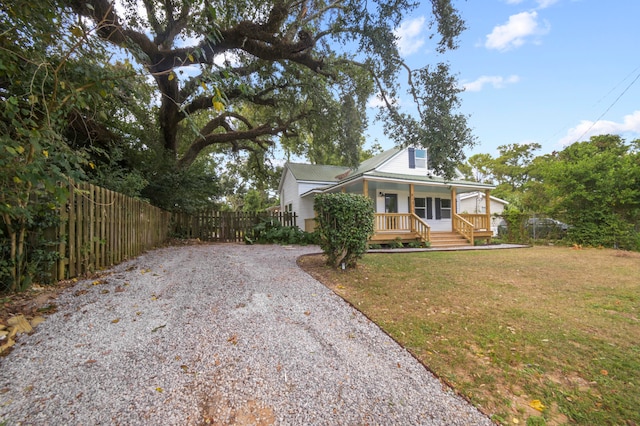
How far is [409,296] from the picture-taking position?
444 centimetres

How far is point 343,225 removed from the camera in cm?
552

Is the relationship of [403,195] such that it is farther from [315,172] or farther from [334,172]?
[315,172]

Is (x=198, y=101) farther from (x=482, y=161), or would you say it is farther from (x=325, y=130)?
(x=482, y=161)

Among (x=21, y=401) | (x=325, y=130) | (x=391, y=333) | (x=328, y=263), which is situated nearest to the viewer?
(x=21, y=401)

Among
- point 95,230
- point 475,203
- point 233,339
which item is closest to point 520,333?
point 233,339

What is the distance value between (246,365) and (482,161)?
41935 millimetres

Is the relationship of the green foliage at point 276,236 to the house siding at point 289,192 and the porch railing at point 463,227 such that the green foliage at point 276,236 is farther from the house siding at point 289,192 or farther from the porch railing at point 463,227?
the porch railing at point 463,227

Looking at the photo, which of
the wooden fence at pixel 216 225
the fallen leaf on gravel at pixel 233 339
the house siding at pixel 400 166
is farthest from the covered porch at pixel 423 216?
the fallen leaf on gravel at pixel 233 339

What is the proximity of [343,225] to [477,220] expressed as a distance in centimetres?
1198

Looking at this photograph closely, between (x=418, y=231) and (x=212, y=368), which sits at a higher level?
(x=418, y=231)

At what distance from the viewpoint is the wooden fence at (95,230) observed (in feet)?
13.5

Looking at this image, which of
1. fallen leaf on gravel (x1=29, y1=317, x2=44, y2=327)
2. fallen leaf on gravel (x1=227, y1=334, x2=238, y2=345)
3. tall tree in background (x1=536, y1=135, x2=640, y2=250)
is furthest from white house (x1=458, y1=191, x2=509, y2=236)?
fallen leaf on gravel (x1=29, y1=317, x2=44, y2=327)

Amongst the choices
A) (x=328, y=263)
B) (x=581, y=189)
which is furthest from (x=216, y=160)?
(x=581, y=189)

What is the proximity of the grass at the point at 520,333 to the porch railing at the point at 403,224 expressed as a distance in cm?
571
